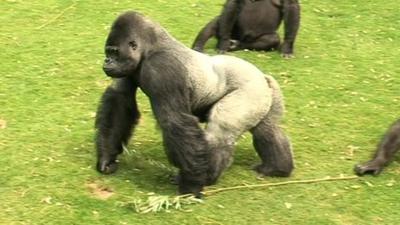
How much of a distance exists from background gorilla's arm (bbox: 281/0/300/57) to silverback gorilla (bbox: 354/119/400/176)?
2221mm

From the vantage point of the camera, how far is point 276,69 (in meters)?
7.34

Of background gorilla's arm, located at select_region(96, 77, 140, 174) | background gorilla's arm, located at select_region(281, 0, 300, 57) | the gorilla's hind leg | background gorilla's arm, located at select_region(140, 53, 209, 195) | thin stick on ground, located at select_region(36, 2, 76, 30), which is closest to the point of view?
background gorilla's arm, located at select_region(140, 53, 209, 195)

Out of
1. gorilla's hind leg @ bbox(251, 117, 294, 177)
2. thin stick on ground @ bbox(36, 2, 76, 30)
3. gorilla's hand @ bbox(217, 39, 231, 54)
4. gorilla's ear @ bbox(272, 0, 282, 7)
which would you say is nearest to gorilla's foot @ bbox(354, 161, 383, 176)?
gorilla's hind leg @ bbox(251, 117, 294, 177)

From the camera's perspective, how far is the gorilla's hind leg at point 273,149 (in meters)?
5.31

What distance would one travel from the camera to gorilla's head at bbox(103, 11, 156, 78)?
4863 millimetres

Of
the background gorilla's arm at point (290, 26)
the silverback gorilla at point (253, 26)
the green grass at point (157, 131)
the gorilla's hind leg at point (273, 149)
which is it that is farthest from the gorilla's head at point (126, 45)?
the background gorilla's arm at point (290, 26)

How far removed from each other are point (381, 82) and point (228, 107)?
2.51 metres

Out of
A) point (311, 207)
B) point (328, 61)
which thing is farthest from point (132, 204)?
point (328, 61)

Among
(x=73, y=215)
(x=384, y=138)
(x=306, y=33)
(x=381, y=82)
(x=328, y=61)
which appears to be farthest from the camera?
(x=306, y=33)

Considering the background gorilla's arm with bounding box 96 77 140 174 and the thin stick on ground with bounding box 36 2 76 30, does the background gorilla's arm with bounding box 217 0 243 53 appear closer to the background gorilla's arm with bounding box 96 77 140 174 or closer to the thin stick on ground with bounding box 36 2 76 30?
the thin stick on ground with bounding box 36 2 76 30

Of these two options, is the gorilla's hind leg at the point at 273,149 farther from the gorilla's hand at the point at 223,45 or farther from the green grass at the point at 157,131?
the gorilla's hand at the point at 223,45

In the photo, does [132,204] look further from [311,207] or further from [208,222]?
[311,207]

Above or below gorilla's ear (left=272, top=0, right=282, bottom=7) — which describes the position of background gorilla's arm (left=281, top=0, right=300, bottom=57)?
below

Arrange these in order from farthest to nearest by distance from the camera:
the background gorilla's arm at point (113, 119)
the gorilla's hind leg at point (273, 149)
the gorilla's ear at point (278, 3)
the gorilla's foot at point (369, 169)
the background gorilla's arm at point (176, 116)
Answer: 1. the gorilla's ear at point (278, 3)
2. the gorilla's foot at point (369, 169)
3. the gorilla's hind leg at point (273, 149)
4. the background gorilla's arm at point (113, 119)
5. the background gorilla's arm at point (176, 116)
